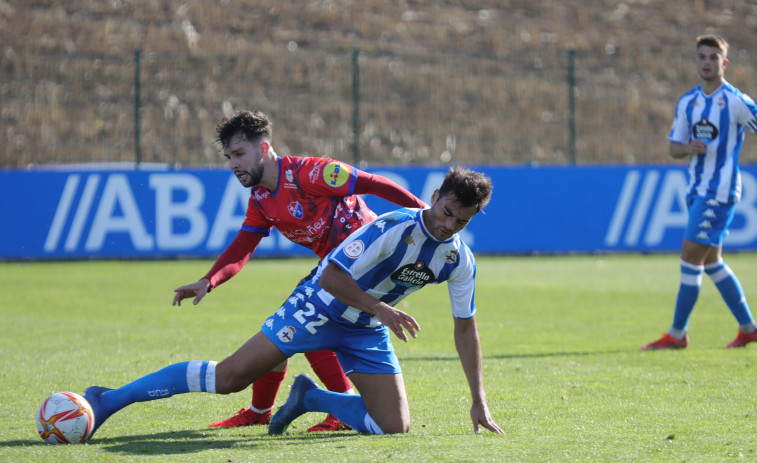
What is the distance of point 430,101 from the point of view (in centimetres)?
2622

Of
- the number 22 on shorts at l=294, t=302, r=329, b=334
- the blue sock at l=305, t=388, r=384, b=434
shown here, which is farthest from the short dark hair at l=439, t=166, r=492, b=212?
the blue sock at l=305, t=388, r=384, b=434

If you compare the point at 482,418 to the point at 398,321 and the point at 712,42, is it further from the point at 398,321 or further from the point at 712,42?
the point at 712,42

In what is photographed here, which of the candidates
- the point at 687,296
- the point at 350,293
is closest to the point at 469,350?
the point at 350,293

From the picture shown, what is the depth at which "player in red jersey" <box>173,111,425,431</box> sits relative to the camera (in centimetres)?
582

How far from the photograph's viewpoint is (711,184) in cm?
846

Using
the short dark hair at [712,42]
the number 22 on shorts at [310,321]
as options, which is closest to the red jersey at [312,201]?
the number 22 on shorts at [310,321]

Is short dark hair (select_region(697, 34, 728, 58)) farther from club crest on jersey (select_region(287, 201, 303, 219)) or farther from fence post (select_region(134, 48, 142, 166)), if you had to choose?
fence post (select_region(134, 48, 142, 166))

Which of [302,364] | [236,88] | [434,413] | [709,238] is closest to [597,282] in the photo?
[709,238]

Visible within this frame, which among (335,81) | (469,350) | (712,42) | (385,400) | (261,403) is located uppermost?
(712,42)

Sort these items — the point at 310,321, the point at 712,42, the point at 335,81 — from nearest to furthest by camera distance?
1. the point at 310,321
2. the point at 712,42
3. the point at 335,81

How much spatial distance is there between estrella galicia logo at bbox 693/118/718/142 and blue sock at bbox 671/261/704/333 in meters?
1.06

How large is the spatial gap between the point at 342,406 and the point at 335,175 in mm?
1331

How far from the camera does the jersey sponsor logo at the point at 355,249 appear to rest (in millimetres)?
5121

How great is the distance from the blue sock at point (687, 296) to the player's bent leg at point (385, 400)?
363 cm
